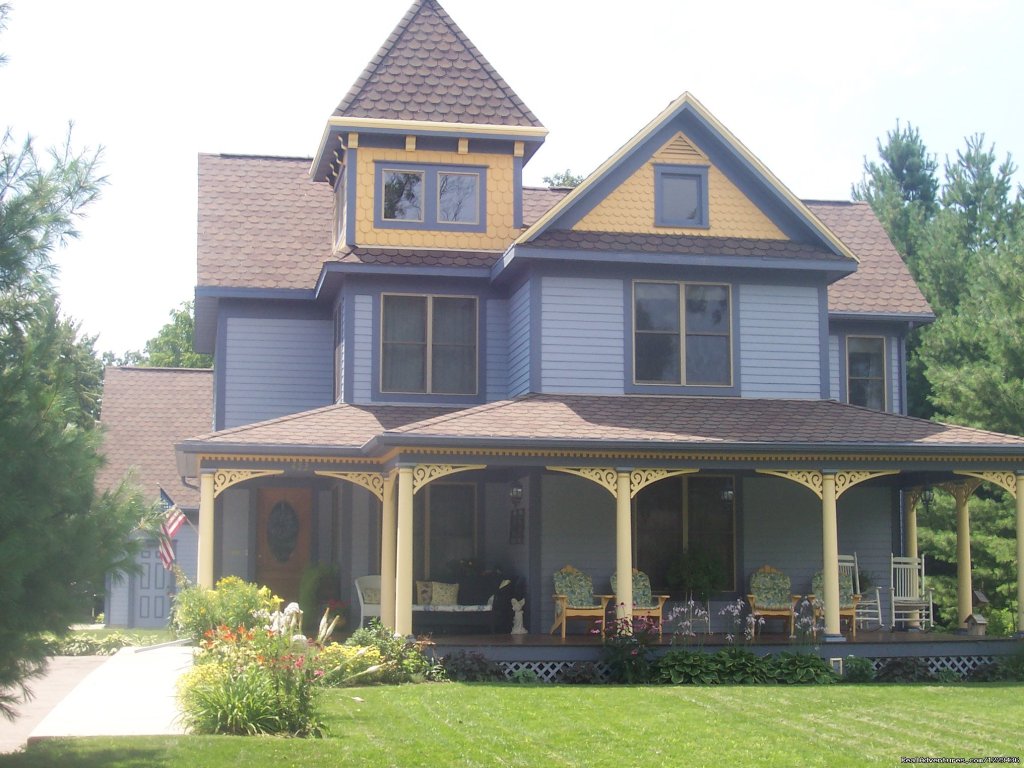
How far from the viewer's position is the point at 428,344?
20.7m

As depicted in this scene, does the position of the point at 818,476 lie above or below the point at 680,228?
below

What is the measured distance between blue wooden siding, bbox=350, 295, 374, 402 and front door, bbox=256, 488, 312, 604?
2525mm

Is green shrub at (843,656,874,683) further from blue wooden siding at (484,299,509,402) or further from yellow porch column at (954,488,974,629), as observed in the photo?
blue wooden siding at (484,299,509,402)

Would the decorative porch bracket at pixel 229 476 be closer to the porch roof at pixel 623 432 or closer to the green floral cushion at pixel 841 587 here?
the porch roof at pixel 623 432

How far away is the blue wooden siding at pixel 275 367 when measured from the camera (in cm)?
2169

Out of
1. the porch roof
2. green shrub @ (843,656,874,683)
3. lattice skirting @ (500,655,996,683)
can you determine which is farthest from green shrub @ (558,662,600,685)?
green shrub @ (843,656,874,683)

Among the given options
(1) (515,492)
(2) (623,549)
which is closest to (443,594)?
(1) (515,492)

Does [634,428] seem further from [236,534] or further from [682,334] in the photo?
[236,534]

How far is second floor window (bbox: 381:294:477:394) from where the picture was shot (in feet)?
67.6

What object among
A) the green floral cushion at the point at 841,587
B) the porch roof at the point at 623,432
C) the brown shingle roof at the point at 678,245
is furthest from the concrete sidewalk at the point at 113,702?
the green floral cushion at the point at 841,587

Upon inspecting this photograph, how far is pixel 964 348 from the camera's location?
106 feet

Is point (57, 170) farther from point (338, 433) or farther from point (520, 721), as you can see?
point (338, 433)

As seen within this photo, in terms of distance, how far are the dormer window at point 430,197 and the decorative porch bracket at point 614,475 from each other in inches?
208

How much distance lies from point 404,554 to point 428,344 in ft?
15.4
